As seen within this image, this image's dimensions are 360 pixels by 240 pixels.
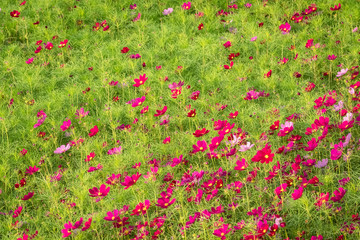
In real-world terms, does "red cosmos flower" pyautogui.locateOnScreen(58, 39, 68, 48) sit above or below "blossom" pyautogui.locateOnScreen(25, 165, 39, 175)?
above

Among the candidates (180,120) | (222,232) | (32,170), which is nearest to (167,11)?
(180,120)

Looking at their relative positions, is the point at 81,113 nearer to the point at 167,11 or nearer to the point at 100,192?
the point at 100,192

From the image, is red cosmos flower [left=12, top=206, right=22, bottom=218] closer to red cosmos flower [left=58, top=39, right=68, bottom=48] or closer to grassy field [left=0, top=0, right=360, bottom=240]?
grassy field [left=0, top=0, right=360, bottom=240]

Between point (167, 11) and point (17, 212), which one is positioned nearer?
point (17, 212)

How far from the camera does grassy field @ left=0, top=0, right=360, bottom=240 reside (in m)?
2.16

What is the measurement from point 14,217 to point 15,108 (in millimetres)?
1358

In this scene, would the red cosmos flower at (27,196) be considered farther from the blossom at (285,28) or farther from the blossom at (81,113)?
the blossom at (285,28)

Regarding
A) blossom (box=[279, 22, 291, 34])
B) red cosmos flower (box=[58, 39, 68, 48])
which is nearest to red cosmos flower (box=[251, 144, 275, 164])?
blossom (box=[279, 22, 291, 34])

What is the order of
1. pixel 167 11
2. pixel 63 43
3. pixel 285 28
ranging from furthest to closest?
1. pixel 167 11
2. pixel 63 43
3. pixel 285 28

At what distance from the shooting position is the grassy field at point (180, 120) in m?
2.16

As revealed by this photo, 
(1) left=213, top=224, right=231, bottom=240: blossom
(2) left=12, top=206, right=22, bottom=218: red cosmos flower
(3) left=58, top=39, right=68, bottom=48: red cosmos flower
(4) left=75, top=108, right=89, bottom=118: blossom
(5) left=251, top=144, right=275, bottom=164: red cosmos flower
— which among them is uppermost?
(5) left=251, top=144, right=275, bottom=164: red cosmos flower

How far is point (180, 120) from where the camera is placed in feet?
10.0

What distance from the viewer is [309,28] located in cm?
423

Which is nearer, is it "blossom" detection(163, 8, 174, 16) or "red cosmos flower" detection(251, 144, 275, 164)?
"red cosmos flower" detection(251, 144, 275, 164)
